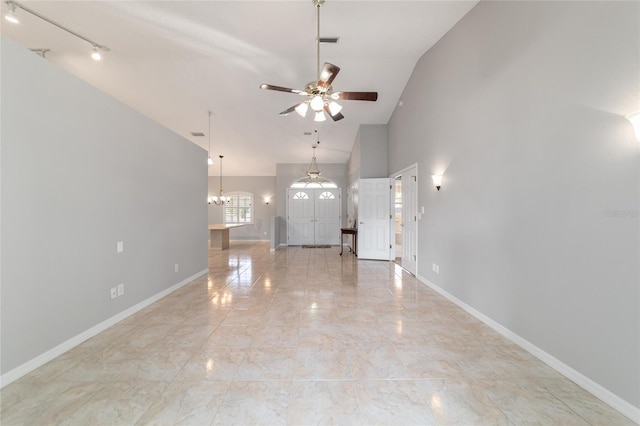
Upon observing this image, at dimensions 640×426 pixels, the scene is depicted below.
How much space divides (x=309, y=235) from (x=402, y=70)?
6592 millimetres

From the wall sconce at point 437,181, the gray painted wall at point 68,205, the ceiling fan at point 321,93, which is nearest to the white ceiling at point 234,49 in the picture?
the ceiling fan at point 321,93

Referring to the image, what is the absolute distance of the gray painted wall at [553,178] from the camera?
1.66 meters

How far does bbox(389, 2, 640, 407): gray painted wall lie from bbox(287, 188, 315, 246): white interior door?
6.75 meters

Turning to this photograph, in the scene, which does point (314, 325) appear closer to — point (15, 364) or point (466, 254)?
point (466, 254)

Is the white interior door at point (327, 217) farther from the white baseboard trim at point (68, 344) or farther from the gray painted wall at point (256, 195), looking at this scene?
the white baseboard trim at point (68, 344)

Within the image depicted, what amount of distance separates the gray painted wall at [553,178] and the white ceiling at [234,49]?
1.12 meters

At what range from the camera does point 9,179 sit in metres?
1.87

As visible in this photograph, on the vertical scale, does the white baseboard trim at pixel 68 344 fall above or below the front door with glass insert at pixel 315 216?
below

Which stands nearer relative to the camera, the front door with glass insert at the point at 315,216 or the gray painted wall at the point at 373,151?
the gray painted wall at the point at 373,151

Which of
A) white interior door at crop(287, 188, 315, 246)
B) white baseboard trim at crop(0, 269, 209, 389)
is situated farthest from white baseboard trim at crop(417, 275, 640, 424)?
white interior door at crop(287, 188, 315, 246)

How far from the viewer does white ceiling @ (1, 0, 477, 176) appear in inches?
134

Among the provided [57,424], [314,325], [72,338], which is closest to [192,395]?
[57,424]

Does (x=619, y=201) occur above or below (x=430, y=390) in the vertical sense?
above

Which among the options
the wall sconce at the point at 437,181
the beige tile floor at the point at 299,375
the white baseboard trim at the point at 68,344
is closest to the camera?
the beige tile floor at the point at 299,375
